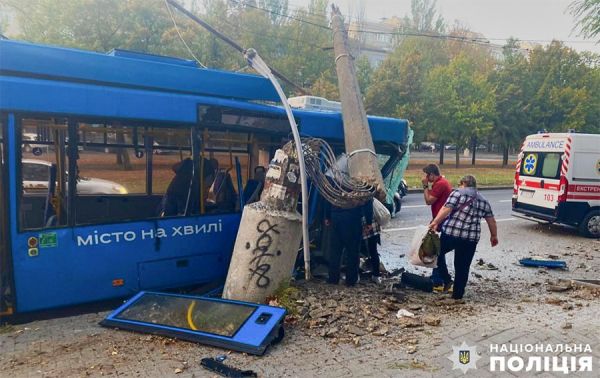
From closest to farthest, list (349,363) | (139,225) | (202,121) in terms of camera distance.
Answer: (349,363) → (139,225) → (202,121)

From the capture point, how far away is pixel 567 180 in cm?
1080

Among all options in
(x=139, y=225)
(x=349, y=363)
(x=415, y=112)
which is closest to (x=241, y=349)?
(x=349, y=363)

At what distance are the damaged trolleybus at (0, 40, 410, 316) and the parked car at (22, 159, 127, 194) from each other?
0.01 m

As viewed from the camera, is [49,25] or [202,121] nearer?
[202,121]

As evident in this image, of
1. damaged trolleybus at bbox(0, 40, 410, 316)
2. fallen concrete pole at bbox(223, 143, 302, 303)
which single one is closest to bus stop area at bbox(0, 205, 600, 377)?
fallen concrete pole at bbox(223, 143, 302, 303)

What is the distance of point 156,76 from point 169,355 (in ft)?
10.3

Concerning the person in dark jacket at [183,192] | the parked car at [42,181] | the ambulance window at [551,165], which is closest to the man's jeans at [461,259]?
the person in dark jacket at [183,192]

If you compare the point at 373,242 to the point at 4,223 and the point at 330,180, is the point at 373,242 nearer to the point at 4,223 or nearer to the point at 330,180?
the point at 330,180

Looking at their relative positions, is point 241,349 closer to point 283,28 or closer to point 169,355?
point 169,355

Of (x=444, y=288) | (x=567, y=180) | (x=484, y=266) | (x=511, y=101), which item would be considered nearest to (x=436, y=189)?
(x=444, y=288)

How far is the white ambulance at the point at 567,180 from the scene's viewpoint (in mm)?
10828

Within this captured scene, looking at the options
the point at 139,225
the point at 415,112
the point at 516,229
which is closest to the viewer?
the point at 139,225

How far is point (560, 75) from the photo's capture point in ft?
116

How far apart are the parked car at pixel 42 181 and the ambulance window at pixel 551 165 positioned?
32.9 ft
